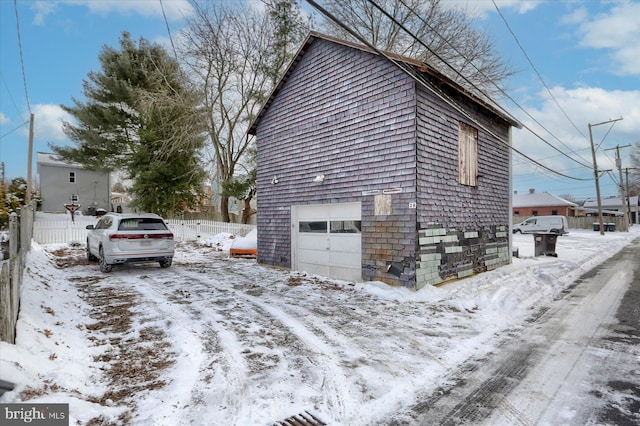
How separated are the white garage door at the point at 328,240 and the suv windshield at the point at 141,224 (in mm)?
3924

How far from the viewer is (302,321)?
5211mm

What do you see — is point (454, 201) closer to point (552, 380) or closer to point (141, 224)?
point (552, 380)

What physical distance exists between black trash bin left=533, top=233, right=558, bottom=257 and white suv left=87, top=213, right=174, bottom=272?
13208mm

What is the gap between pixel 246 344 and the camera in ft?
13.8

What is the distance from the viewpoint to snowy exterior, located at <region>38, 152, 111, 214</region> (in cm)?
3150

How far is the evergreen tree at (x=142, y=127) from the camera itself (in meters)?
A: 20.0

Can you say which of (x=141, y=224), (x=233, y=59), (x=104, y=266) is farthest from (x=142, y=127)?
(x=104, y=266)

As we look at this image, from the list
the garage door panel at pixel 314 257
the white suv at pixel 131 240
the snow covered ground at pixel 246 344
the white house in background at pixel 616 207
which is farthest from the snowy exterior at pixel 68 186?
the white house in background at pixel 616 207

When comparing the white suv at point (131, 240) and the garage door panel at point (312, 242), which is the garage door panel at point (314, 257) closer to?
the garage door panel at point (312, 242)

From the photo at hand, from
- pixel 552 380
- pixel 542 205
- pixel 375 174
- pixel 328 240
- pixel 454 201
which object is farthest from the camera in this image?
pixel 542 205

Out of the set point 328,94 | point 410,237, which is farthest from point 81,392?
point 328,94

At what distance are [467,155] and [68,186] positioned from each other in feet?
121

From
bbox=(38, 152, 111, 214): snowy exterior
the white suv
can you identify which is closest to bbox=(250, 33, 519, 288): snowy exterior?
the white suv

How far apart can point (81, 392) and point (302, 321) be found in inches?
114
